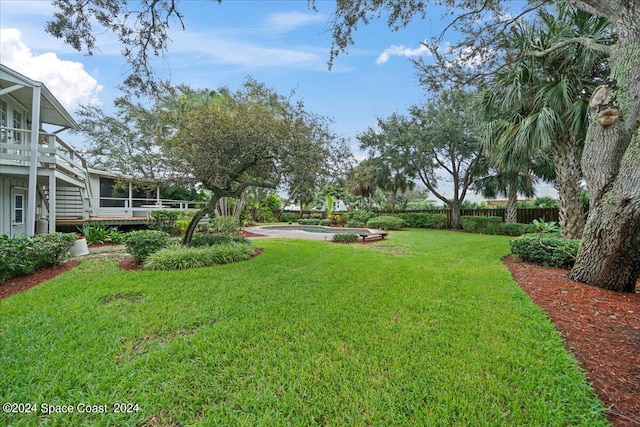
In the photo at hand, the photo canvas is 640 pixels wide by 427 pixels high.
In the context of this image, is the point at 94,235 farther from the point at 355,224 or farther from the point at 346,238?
the point at 355,224

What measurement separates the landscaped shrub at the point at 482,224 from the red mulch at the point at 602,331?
420 inches

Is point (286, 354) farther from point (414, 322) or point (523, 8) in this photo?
point (523, 8)

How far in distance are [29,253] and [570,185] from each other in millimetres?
13844

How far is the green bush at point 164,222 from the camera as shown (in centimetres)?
1268

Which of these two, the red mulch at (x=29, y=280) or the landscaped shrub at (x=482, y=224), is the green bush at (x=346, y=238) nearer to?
the landscaped shrub at (x=482, y=224)

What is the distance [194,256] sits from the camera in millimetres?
6711

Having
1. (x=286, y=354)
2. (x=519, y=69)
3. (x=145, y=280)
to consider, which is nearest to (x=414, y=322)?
(x=286, y=354)

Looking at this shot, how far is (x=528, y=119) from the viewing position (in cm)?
800

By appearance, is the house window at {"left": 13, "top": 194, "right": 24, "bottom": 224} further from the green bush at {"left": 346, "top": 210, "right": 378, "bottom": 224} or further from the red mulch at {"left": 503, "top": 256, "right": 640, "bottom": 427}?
the green bush at {"left": 346, "top": 210, "right": 378, "bottom": 224}

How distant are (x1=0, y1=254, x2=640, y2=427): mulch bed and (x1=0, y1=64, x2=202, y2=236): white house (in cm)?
405

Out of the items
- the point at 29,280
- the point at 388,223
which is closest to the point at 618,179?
the point at 29,280

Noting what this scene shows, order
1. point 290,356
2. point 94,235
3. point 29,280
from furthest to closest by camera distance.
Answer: point 94,235 → point 29,280 → point 290,356

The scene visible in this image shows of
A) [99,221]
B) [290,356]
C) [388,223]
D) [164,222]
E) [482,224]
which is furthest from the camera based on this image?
[388,223]

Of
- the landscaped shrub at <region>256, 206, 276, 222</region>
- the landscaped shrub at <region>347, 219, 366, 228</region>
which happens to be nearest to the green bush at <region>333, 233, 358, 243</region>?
the landscaped shrub at <region>347, 219, 366, 228</region>
